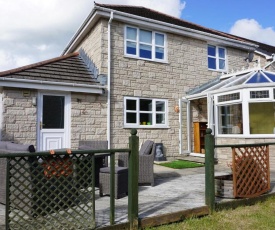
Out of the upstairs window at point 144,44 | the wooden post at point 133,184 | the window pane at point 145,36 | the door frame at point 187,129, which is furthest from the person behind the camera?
the door frame at point 187,129

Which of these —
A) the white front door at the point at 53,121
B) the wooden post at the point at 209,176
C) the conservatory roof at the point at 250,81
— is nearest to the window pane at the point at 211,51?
the conservatory roof at the point at 250,81

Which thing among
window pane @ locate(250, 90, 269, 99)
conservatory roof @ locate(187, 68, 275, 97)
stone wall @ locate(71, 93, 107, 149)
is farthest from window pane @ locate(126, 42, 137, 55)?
window pane @ locate(250, 90, 269, 99)

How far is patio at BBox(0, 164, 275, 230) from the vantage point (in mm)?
3854

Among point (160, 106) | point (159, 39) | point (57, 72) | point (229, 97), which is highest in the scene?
point (159, 39)

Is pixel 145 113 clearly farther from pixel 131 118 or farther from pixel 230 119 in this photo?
pixel 230 119

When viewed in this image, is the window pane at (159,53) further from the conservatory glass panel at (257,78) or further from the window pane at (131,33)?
the conservatory glass panel at (257,78)

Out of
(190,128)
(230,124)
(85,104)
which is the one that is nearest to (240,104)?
(230,124)

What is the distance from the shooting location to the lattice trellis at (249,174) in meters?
4.77

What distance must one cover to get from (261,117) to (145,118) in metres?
4.52

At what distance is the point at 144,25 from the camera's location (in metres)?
10.9

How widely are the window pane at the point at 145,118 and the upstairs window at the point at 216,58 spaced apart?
4.47m

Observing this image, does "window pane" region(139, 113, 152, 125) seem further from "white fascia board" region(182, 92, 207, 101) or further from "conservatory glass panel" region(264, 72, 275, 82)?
"conservatory glass panel" region(264, 72, 275, 82)

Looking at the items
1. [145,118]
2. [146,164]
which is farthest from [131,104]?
[146,164]

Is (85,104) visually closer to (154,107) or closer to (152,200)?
(154,107)
